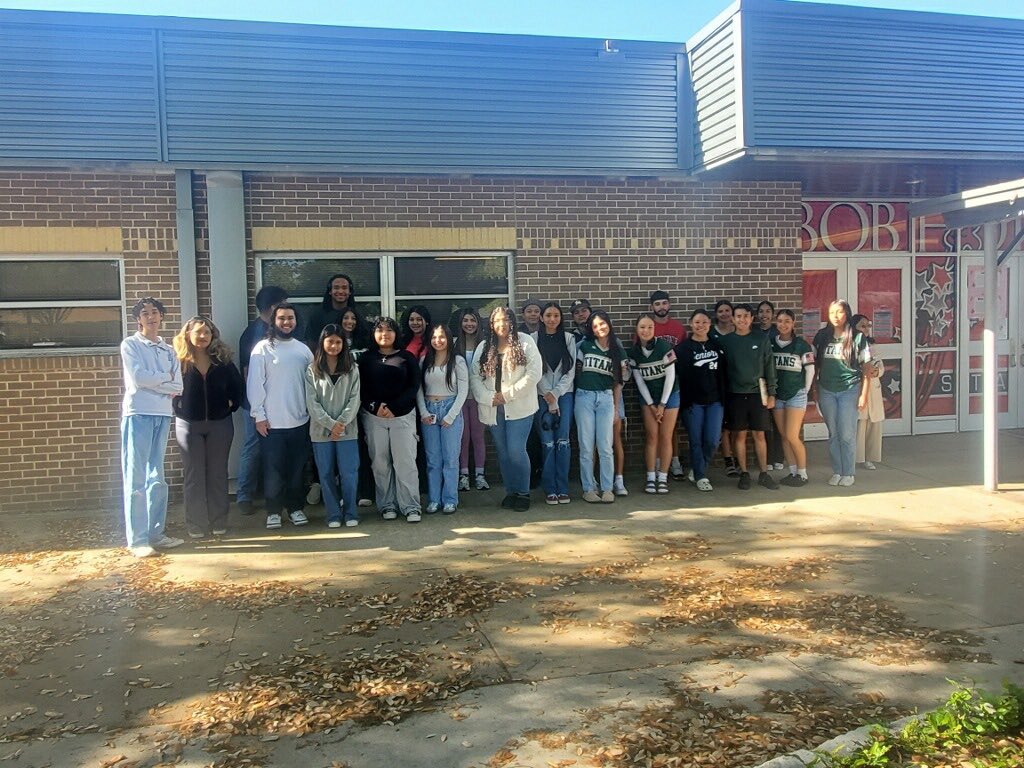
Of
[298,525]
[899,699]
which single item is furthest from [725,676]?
[298,525]

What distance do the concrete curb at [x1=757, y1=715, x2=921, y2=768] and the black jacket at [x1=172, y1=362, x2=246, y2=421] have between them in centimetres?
502

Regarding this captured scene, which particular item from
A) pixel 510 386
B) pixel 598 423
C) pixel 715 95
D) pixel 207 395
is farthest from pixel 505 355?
pixel 715 95

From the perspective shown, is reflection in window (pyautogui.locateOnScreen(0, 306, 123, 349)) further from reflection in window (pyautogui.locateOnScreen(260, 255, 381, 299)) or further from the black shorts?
the black shorts

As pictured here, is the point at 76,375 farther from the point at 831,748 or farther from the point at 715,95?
the point at 831,748

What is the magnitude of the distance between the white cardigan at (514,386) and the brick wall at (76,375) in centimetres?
292

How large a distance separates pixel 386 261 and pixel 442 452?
7.22 ft

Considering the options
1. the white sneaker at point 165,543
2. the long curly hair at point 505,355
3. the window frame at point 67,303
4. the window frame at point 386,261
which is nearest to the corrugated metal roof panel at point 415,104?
the window frame at point 386,261

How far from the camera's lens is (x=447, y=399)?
23.9 ft

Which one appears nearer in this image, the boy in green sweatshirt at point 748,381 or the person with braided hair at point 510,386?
the person with braided hair at point 510,386

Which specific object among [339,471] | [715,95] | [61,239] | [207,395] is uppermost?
[715,95]

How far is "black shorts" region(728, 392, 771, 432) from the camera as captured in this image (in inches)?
325

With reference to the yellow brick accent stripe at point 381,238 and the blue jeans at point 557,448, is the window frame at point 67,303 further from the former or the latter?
the blue jeans at point 557,448

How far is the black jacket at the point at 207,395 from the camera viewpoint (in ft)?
22.1

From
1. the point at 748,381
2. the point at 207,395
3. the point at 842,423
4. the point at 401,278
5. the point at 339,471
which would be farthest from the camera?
the point at 401,278
